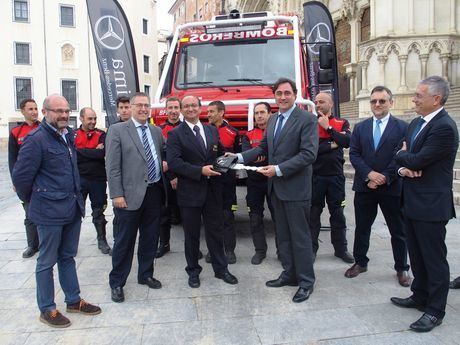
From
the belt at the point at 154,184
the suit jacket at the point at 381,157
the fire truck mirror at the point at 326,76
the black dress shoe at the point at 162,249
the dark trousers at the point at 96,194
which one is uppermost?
the fire truck mirror at the point at 326,76

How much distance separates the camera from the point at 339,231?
526cm

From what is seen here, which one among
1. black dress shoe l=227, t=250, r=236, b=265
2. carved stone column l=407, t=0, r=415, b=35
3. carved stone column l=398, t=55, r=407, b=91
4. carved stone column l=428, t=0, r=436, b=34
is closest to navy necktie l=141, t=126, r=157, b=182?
black dress shoe l=227, t=250, r=236, b=265

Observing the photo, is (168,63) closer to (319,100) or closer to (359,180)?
(319,100)

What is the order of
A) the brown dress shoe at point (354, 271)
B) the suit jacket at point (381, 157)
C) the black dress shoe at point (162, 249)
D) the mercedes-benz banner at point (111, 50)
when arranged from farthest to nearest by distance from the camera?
the mercedes-benz banner at point (111, 50) → the black dress shoe at point (162, 249) → the brown dress shoe at point (354, 271) → the suit jacket at point (381, 157)

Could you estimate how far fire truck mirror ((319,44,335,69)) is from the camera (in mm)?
6812

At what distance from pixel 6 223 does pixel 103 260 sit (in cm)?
343

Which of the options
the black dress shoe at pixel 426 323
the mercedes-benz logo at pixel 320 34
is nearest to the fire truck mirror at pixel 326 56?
the mercedes-benz logo at pixel 320 34

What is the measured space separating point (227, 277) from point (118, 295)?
1.14 metres

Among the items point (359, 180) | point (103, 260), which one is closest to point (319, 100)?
point (359, 180)

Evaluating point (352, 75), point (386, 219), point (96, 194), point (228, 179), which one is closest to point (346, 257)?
point (386, 219)

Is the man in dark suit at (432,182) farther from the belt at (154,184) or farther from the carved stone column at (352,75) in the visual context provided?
the carved stone column at (352,75)

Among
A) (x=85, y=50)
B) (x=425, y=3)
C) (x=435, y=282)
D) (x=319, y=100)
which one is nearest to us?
(x=435, y=282)

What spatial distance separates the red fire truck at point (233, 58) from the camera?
21.6ft

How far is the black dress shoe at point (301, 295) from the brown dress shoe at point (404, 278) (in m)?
1.01
